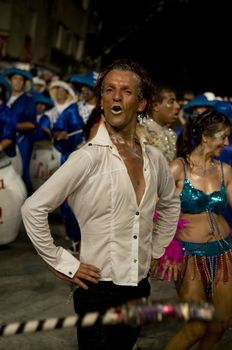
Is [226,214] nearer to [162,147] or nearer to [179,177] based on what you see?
[162,147]

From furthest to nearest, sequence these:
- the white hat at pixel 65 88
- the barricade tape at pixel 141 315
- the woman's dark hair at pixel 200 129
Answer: the white hat at pixel 65 88, the woman's dark hair at pixel 200 129, the barricade tape at pixel 141 315

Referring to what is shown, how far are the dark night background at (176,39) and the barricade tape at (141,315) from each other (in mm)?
30978

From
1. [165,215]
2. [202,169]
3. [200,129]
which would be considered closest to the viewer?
[165,215]

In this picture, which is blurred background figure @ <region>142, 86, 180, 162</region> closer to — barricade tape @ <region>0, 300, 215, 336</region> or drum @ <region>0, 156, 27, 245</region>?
drum @ <region>0, 156, 27, 245</region>

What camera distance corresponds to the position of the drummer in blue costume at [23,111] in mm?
8258

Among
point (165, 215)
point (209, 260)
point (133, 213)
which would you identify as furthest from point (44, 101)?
point (133, 213)

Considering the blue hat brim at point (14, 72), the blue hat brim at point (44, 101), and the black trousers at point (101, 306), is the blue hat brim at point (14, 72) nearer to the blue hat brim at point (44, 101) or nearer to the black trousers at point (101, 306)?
the blue hat brim at point (44, 101)

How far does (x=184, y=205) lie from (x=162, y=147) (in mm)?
1380

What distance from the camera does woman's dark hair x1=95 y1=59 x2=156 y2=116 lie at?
286cm

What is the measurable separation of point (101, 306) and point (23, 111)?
5.86m

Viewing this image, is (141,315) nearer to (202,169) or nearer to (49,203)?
(49,203)

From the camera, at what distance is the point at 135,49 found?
36.7m

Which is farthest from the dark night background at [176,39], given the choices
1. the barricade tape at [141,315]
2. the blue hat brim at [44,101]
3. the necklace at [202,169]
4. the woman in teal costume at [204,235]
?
the barricade tape at [141,315]

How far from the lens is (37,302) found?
17.2 feet
